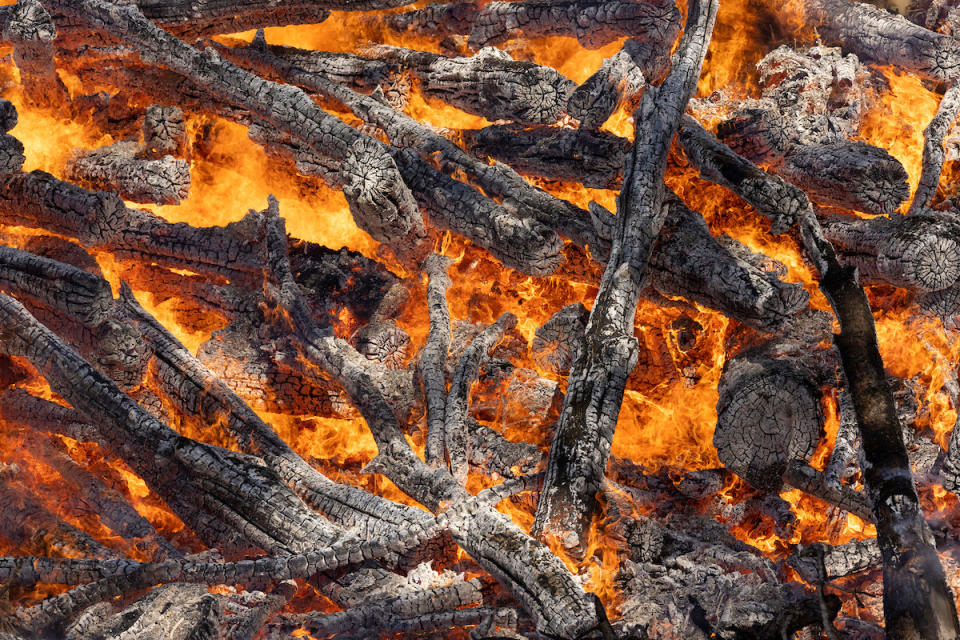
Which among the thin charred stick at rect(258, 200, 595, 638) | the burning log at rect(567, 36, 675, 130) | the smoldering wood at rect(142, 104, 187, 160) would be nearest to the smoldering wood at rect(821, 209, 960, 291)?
the burning log at rect(567, 36, 675, 130)

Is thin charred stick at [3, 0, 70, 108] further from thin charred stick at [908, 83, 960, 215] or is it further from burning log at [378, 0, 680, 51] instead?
thin charred stick at [908, 83, 960, 215]

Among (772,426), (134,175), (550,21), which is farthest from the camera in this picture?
(550,21)

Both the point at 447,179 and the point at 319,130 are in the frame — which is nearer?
the point at 447,179

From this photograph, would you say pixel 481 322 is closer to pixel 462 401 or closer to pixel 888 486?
pixel 462 401

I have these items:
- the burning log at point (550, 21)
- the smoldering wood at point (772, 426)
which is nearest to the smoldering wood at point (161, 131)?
the burning log at point (550, 21)

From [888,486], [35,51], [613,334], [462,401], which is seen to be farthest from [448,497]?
[35,51]

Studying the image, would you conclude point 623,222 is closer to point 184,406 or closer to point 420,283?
point 420,283

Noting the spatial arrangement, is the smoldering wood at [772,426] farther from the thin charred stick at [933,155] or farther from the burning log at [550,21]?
the burning log at [550,21]
